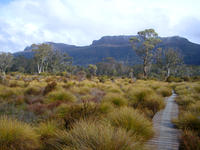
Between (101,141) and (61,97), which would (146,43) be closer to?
(61,97)

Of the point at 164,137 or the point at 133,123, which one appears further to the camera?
the point at 133,123

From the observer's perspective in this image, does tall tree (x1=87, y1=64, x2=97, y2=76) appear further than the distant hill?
No

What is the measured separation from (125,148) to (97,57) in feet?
595

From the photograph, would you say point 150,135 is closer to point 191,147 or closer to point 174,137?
point 174,137

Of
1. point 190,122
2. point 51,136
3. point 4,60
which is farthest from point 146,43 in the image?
point 4,60

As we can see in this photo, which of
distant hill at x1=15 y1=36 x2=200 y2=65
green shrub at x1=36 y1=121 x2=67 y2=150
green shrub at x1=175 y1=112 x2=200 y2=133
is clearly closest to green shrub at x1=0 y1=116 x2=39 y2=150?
green shrub at x1=36 y1=121 x2=67 y2=150

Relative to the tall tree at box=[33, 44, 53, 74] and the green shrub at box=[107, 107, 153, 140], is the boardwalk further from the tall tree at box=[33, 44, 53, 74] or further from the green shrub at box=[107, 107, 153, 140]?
the tall tree at box=[33, 44, 53, 74]

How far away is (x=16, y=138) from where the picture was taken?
147 inches

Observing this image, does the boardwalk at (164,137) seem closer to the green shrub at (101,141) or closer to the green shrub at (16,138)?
the green shrub at (101,141)

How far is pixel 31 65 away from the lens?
228ft

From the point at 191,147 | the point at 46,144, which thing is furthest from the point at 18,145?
the point at 191,147

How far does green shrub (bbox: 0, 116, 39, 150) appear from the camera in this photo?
3611mm

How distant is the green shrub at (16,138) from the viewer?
3.61 metres

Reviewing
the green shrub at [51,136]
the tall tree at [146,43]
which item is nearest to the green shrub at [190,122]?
the green shrub at [51,136]
